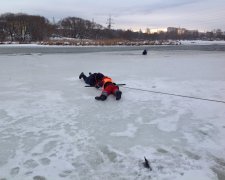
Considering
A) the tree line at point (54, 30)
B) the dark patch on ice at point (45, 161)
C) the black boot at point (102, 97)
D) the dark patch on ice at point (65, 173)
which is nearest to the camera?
the dark patch on ice at point (65, 173)

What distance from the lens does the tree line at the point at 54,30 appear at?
168ft

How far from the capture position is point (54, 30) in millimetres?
65062

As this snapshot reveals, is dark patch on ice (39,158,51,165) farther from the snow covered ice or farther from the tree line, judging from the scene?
the tree line

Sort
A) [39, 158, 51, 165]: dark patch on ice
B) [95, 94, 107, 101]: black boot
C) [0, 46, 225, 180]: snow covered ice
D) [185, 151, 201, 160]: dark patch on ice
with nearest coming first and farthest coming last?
[0, 46, 225, 180]: snow covered ice → [39, 158, 51, 165]: dark patch on ice → [185, 151, 201, 160]: dark patch on ice → [95, 94, 107, 101]: black boot

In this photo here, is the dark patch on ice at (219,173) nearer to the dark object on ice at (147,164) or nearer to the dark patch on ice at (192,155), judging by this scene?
the dark patch on ice at (192,155)

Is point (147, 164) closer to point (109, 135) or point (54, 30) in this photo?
point (109, 135)

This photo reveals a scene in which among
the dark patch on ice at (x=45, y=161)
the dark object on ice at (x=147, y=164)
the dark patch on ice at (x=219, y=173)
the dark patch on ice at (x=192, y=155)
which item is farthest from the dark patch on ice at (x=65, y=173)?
the dark patch on ice at (x=219, y=173)

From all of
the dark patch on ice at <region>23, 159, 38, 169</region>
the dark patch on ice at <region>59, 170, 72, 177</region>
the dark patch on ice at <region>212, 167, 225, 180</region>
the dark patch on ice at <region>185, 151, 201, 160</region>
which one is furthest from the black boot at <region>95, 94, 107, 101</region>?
the dark patch on ice at <region>212, 167, 225, 180</region>

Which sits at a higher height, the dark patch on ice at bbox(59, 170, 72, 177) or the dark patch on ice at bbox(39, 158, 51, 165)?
the dark patch on ice at bbox(39, 158, 51, 165)

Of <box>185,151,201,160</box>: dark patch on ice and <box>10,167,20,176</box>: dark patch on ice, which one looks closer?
<box>10,167,20,176</box>: dark patch on ice

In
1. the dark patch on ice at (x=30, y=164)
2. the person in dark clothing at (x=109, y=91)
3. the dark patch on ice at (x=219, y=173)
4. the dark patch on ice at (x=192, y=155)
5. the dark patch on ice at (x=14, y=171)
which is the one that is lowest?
the dark patch on ice at (x=219, y=173)

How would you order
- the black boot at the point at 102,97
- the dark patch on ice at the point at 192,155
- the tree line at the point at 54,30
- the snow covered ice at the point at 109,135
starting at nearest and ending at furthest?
the snow covered ice at the point at 109,135, the dark patch on ice at the point at 192,155, the black boot at the point at 102,97, the tree line at the point at 54,30

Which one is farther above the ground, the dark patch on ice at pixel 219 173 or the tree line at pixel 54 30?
the tree line at pixel 54 30

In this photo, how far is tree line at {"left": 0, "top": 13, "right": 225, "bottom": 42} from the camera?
5106 cm
